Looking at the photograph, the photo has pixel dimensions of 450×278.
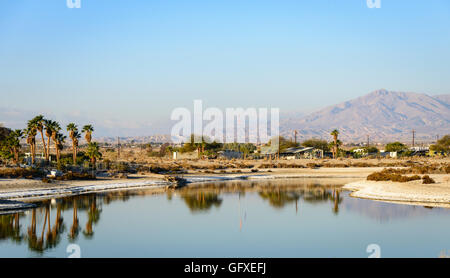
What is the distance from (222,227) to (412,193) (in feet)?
53.3

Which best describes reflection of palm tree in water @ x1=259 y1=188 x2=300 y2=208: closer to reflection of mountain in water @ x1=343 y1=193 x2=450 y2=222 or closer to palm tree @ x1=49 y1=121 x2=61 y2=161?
reflection of mountain in water @ x1=343 y1=193 x2=450 y2=222

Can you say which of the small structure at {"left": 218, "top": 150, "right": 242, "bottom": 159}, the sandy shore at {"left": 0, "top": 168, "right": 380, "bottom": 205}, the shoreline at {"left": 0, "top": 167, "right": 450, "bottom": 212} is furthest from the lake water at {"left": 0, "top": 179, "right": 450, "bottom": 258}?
the small structure at {"left": 218, "top": 150, "right": 242, "bottom": 159}

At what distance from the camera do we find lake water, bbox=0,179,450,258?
21.9 meters

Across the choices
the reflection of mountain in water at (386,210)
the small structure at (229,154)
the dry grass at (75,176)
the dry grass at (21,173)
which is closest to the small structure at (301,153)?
the small structure at (229,154)

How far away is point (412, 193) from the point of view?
3662 centimetres

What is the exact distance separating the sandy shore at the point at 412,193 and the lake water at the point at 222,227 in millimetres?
1790

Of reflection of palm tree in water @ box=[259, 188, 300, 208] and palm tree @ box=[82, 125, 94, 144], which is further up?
palm tree @ box=[82, 125, 94, 144]

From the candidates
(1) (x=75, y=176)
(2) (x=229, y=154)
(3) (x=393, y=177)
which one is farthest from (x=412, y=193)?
(2) (x=229, y=154)

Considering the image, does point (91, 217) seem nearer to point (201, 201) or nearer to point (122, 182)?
point (201, 201)

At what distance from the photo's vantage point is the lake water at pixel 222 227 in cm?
2189

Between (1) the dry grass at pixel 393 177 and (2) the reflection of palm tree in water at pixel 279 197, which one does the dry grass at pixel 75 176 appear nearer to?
(2) the reflection of palm tree in water at pixel 279 197

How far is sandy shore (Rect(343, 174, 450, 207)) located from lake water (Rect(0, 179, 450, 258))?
1.79 meters

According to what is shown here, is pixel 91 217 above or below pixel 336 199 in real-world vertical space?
below
